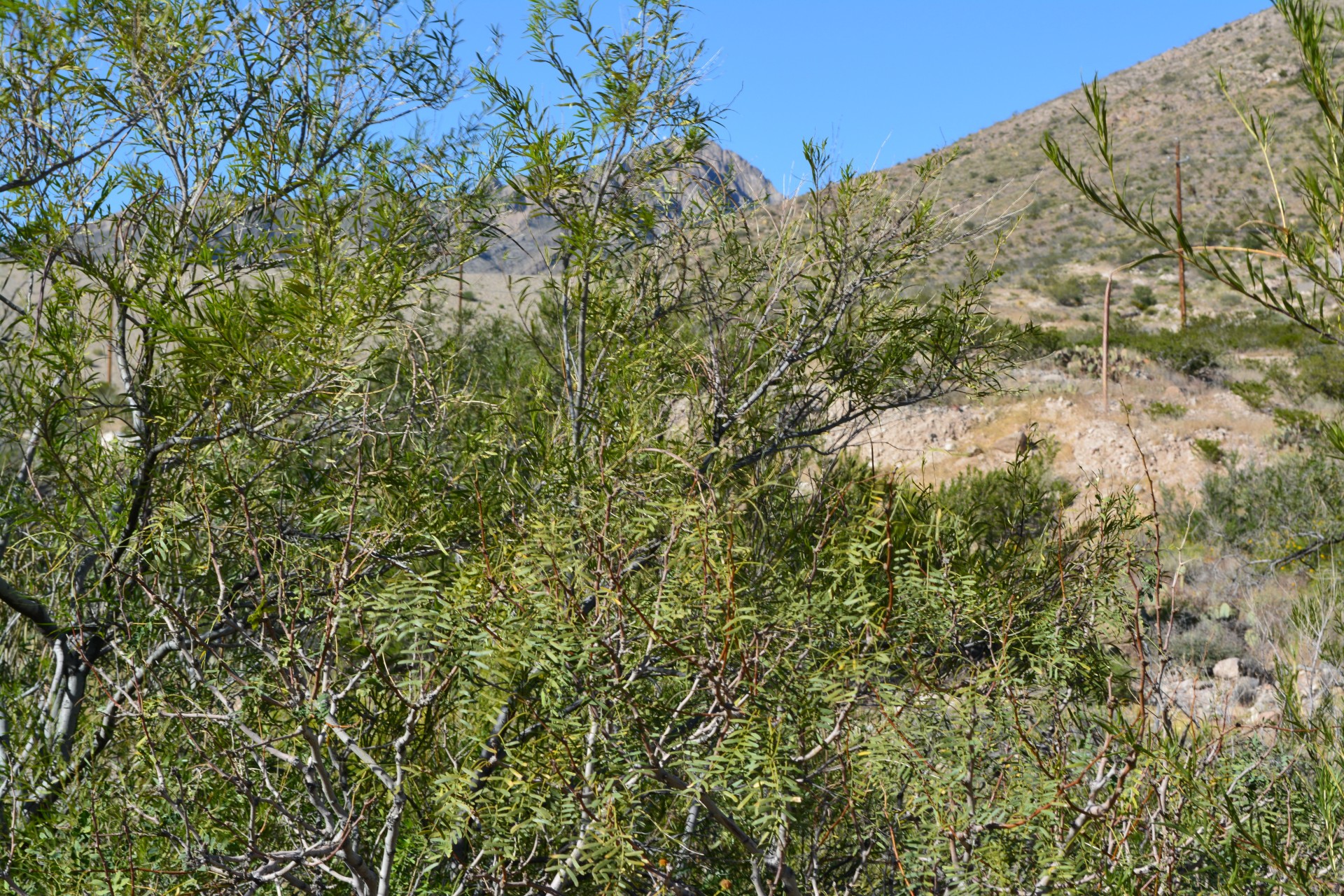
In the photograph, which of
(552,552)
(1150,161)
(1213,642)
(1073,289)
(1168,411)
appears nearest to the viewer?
(552,552)

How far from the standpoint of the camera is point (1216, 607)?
836 cm

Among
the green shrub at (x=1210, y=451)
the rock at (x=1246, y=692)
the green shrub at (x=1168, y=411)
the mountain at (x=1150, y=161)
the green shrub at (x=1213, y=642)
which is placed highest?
the mountain at (x=1150, y=161)

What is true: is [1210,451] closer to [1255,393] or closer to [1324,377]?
[1255,393]

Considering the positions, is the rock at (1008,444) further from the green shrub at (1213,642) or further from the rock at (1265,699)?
the rock at (1265,699)

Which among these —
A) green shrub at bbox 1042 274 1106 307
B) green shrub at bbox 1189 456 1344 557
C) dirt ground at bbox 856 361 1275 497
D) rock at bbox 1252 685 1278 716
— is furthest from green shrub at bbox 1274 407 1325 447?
green shrub at bbox 1042 274 1106 307

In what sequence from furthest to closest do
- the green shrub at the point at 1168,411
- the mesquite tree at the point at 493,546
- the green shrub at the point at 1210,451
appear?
the green shrub at the point at 1168,411
the green shrub at the point at 1210,451
the mesquite tree at the point at 493,546

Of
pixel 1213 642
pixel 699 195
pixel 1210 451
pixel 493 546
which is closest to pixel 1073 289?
pixel 1210 451

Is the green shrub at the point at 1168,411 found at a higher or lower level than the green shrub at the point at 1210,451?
higher

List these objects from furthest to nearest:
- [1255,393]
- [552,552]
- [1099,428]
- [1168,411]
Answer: [1255,393] < [1168,411] < [1099,428] < [552,552]

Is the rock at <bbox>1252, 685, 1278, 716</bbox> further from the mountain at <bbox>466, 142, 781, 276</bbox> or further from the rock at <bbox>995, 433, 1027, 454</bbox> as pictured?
the rock at <bbox>995, 433, 1027, 454</bbox>

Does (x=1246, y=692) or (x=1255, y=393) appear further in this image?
(x=1255, y=393)

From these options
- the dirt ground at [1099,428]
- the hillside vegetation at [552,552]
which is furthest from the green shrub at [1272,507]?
the hillside vegetation at [552,552]

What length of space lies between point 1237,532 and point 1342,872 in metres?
9.55

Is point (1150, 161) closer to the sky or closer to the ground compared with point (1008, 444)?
closer to the sky
